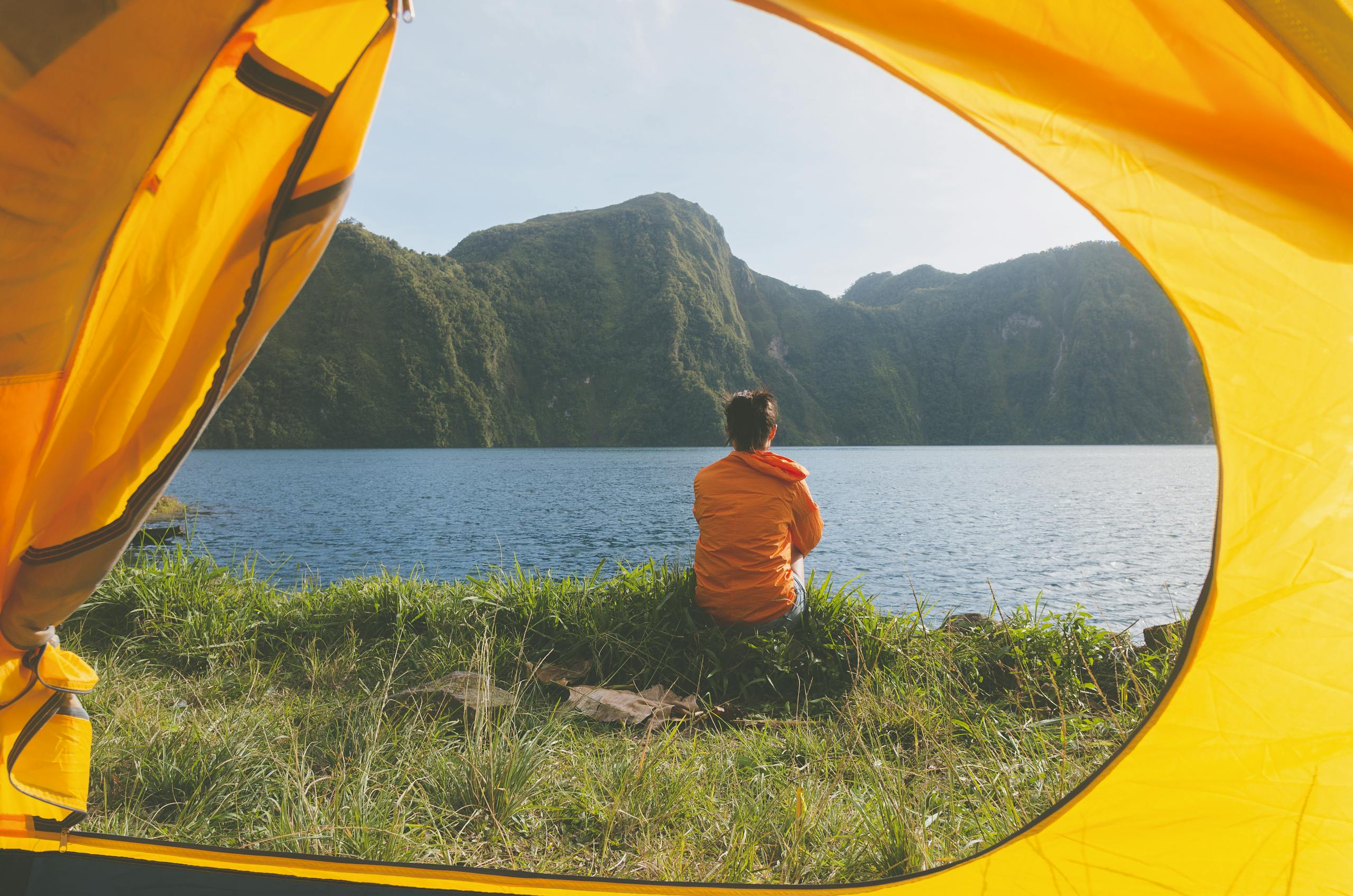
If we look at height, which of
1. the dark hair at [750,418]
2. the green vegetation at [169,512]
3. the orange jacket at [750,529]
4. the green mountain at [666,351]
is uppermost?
the green mountain at [666,351]

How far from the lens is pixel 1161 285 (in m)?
1.12

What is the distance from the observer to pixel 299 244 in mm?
1643

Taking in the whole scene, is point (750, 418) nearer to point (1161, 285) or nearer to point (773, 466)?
point (773, 466)

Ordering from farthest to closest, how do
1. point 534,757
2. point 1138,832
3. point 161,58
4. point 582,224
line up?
point 582,224 → point 534,757 → point 161,58 → point 1138,832

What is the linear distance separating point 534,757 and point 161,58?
2.23m

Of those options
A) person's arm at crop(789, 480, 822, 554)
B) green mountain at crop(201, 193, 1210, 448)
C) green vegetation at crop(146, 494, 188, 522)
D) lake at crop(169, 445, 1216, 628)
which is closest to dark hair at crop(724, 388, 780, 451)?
person's arm at crop(789, 480, 822, 554)

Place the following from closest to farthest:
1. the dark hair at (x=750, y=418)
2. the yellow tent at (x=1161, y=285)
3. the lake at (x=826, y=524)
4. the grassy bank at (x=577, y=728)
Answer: the yellow tent at (x=1161, y=285) < the grassy bank at (x=577, y=728) < the dark hair at (x=750, y=418) < the lake at (x=826, y=524)

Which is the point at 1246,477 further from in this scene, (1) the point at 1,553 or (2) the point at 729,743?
(1) the point at 1,553

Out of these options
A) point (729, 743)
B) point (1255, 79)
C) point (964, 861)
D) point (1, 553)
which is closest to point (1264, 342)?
point (1255, 79)

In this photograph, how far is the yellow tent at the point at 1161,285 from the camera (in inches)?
40.0

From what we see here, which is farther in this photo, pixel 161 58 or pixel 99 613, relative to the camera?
pixel 99 613

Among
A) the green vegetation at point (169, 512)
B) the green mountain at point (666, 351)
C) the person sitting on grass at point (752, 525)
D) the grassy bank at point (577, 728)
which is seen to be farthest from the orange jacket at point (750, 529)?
the green mountain at point (666, 351)

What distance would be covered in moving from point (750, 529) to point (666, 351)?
4139 inches

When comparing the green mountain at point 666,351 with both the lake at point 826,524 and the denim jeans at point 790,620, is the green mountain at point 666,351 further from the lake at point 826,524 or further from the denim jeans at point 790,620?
the denim jeans at point 790,620
